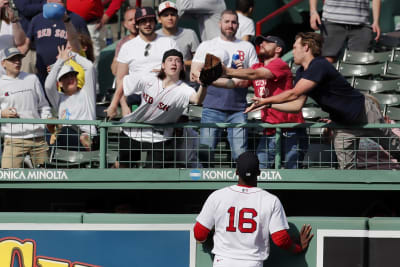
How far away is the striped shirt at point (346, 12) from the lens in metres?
10.9

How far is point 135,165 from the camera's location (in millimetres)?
9016

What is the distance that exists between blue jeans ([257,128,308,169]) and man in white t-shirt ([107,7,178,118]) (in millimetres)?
1595

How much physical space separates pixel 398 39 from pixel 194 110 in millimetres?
4171

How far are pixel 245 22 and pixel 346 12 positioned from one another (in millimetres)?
1369

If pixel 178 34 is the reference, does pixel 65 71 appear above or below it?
below

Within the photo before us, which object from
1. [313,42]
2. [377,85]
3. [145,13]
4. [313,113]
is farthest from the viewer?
[377,85]

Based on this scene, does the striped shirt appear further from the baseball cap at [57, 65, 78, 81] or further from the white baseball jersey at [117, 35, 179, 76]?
the baseball cap at [57, 65, 78, 81]

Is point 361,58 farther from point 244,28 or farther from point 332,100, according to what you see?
point 332,100

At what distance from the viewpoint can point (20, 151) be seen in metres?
8.79

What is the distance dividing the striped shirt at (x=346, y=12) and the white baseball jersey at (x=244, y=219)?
451 centimetres

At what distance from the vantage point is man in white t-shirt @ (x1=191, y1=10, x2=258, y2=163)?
8.66 meters

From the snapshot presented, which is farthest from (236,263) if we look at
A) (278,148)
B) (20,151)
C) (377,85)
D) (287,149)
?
(377,85)

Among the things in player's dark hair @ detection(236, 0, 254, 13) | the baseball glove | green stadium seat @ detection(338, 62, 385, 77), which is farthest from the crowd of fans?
green stadium seat @ detection(338, 62, 385, 77)

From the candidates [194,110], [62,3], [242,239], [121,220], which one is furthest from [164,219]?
[62,3]
